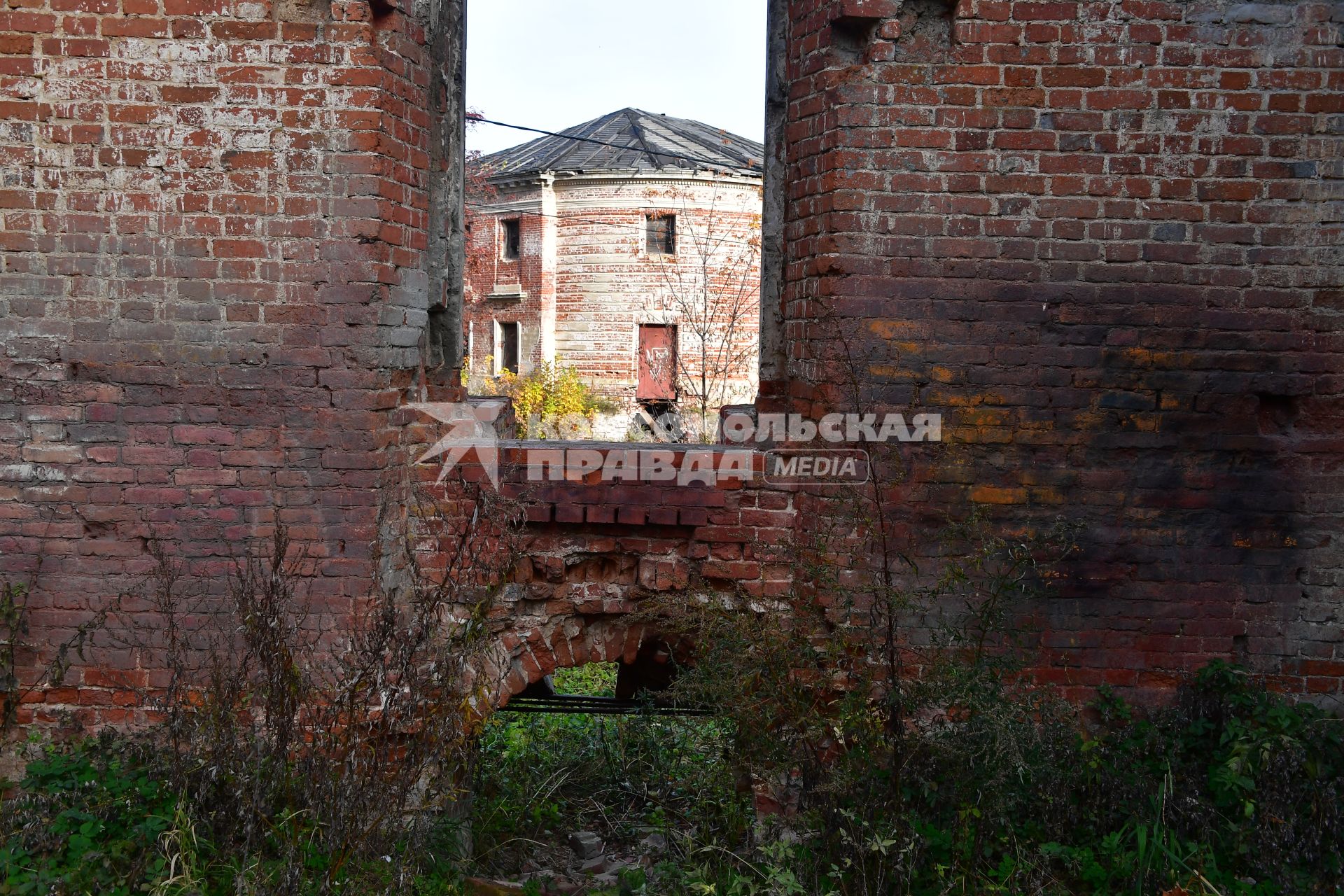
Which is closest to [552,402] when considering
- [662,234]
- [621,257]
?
[621,257]

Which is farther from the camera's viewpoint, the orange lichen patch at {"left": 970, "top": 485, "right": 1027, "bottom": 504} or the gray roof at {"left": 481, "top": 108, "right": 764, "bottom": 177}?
the gray roof at {"left": 481, "top": 108, "right": 764, "bottom": 177}

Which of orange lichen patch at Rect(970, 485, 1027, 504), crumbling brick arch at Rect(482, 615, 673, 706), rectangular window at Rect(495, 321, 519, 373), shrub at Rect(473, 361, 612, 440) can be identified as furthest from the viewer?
rectangular window at Rect(495, 321, 519, 373)

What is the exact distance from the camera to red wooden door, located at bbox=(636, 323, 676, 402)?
18016 mm

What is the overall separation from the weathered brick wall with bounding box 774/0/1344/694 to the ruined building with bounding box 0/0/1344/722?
1 centimetres

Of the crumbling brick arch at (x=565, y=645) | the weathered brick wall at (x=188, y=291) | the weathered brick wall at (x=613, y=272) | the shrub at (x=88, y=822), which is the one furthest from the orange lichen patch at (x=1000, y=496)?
the weathered brick wall at (x=613, y=272)

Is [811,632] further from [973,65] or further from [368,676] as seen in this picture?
[973,65]

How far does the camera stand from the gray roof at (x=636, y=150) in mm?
17766

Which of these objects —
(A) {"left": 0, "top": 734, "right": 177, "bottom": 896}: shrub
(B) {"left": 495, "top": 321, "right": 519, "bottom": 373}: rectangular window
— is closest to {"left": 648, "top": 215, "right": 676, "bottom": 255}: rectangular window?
(B) {"left": 495, "top": 321, "right": 519, "bottom": 373}: rectangular window

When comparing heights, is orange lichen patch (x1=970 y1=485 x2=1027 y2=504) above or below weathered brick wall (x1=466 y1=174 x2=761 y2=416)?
below

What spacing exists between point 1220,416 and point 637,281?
608 inches

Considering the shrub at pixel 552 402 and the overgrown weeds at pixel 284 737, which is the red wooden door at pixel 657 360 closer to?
the shrub at pixel 552 402

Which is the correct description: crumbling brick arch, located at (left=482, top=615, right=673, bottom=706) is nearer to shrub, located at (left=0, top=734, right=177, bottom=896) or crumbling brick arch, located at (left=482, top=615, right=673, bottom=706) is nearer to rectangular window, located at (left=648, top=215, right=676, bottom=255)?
shrub, located at (left=0, top=734, right=177, bottom=896)

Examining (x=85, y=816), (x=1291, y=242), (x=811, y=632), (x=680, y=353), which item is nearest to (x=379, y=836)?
(x=85, y=816)

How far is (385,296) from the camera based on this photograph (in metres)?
3.77
